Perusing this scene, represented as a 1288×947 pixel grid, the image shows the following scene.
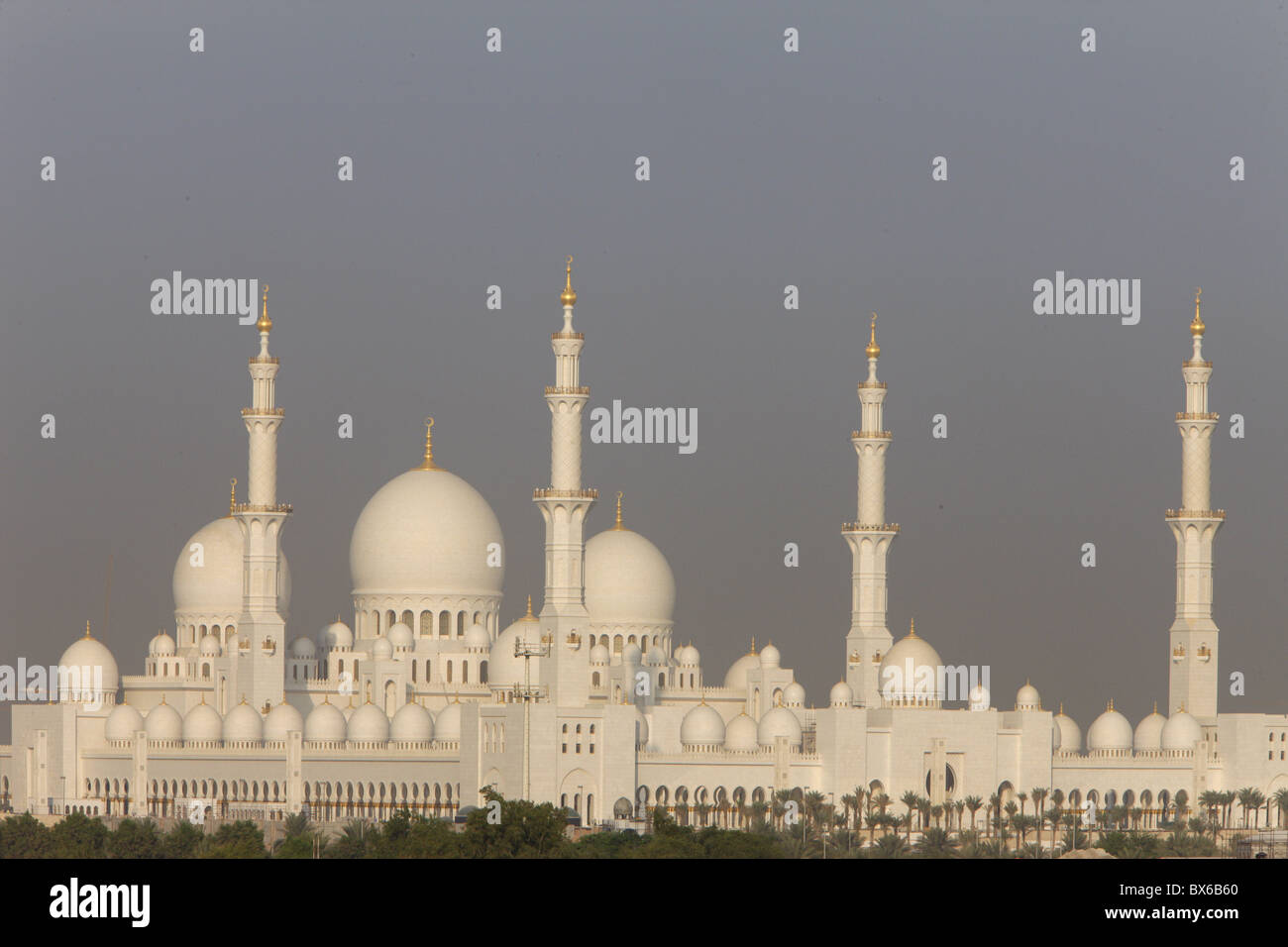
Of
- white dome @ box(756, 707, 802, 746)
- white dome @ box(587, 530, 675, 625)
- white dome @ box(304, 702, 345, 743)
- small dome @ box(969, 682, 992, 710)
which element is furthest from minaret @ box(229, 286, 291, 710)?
small dome @ box(969, 682, 992, 710)

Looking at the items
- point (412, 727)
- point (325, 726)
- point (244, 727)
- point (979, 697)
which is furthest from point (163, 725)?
point (979, 697)

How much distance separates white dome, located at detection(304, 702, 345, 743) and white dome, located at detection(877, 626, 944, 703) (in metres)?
16.4

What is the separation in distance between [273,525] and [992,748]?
23023 mm

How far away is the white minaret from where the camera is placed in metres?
84.6

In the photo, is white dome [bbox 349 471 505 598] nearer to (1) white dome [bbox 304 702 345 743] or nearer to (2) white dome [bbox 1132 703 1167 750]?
(1) white dome [bbox 304 702 345 743]

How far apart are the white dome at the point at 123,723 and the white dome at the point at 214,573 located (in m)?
7.36

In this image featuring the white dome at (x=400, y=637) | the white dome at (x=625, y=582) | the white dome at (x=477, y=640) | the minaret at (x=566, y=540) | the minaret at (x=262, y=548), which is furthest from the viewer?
the white dome at (x=625, y=582)

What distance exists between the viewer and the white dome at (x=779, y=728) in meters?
79.9

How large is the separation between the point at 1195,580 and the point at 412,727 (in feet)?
81.5

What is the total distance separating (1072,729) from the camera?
86.8 m

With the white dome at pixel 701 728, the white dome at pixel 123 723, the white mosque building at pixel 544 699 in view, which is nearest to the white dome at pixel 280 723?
the white mosque building at pixel 544 699

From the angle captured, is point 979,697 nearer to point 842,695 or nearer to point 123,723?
point 842,695

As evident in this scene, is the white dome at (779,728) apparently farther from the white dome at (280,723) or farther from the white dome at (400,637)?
the white dome at (280,723)
